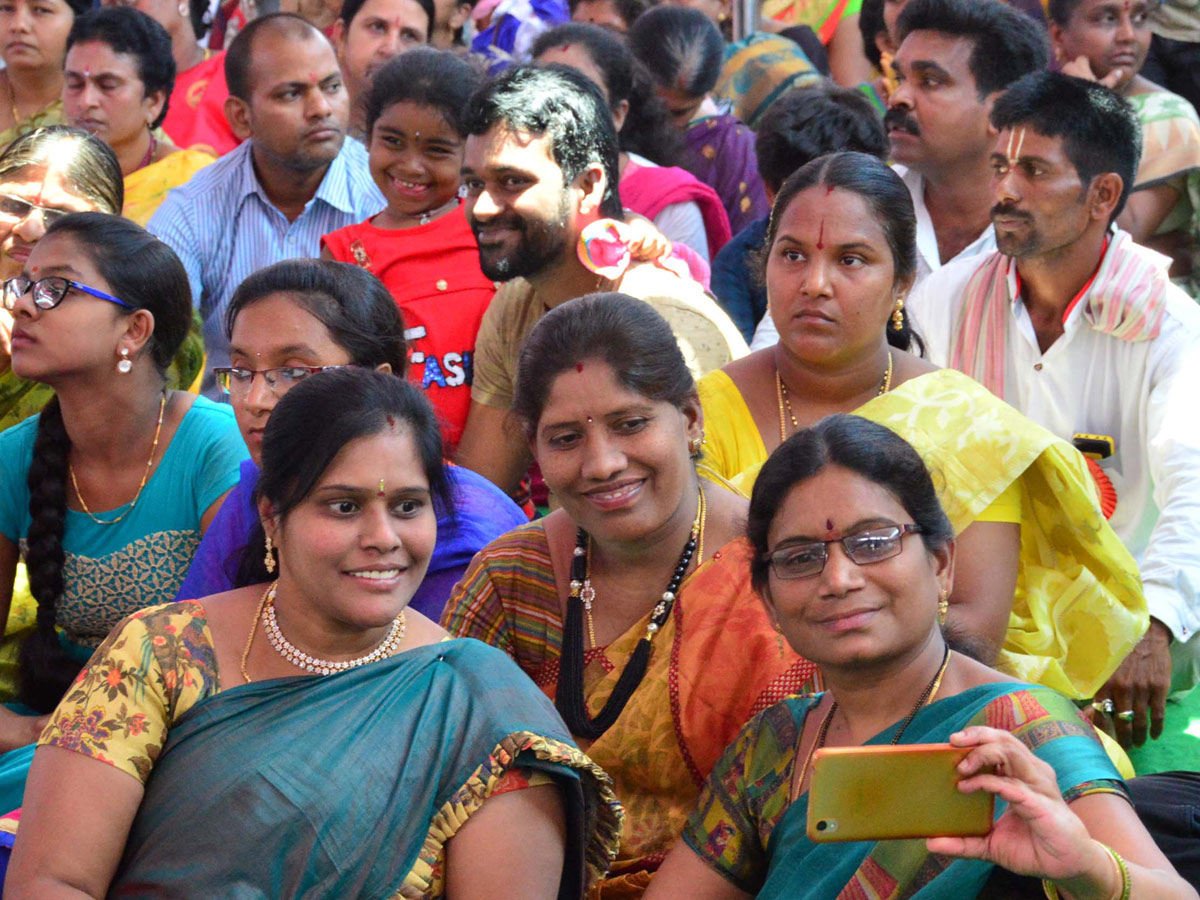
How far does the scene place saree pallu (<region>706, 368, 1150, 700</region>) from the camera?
2.68 metres

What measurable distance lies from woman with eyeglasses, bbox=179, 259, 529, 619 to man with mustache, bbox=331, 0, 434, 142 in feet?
9.02

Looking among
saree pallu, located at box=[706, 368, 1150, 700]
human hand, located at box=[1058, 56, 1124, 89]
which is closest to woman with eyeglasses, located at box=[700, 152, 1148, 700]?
saree pallu, located at box=[706, 368, 1150, 700]

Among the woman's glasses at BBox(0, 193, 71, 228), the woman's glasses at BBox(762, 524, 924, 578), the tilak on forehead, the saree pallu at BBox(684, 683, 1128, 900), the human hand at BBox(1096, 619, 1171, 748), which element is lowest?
the human hand at BBox(1096, 619, 1171, 748)

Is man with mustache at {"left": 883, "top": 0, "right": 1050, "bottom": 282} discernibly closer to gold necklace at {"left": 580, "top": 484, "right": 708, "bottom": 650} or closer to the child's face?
the child's face

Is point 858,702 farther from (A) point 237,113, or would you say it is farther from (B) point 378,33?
(B) point 378,33

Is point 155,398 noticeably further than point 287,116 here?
No

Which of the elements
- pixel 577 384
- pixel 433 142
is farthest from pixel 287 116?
pixel 577 384

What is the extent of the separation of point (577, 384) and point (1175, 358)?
1.74 meters

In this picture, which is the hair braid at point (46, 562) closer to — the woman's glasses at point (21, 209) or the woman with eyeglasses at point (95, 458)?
the woman with eyeglasses at point (95, 458)

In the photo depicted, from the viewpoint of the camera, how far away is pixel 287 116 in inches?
196

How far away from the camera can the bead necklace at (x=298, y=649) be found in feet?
7.44

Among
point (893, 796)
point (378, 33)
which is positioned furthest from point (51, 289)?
point (378, 33)

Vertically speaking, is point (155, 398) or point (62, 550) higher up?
point (155, 398)

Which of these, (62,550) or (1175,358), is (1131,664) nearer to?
(1175,358)
